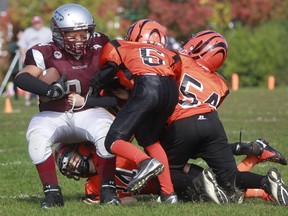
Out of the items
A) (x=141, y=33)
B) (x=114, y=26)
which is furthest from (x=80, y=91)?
(x=114, y=26)

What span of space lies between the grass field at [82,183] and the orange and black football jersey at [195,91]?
72 cm

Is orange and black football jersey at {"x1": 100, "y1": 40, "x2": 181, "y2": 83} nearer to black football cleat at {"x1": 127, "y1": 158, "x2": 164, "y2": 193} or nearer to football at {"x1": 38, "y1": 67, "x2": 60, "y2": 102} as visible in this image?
football at {"x1": 38, "y1": 67, "x2": 60, "y2": 102}

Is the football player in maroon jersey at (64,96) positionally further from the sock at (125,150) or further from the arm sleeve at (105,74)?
the sock at (125,150)

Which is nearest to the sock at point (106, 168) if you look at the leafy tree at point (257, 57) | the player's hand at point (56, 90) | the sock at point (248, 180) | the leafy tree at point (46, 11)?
the player's hand at point (56, 90)

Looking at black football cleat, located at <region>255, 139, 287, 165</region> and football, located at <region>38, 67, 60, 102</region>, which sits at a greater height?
football, located at <region>38, 67, 60, 102</region>

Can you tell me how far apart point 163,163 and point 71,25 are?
1.21 metres

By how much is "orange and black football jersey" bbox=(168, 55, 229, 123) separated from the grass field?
72 centimetres

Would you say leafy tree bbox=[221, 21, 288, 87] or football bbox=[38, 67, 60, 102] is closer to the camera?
football bbox=[38, 67, 60, 102]

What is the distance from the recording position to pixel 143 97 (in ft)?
20.3

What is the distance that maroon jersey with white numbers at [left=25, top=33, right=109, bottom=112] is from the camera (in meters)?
6.58

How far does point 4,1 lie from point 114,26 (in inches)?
421

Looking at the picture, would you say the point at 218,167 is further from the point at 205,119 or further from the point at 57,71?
the point at 57,71

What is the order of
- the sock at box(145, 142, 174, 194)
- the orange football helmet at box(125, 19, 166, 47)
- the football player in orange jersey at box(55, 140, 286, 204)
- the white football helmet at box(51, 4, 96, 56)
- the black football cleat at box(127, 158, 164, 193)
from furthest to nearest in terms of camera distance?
the orange football helmet at box(125, 19, 166, 47)
the football player in orange jersey at box(55, 140, 286, 204)
the white football helmet at box(51, 4, 96, 56)
the sock at box(145, 142, 174, 194)
the black football cleat at box(127, 158, 164, 193)

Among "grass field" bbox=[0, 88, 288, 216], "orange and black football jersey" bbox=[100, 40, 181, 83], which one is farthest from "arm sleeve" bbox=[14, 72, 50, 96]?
"grass field" bbox=[0, 88, 288, 216]
